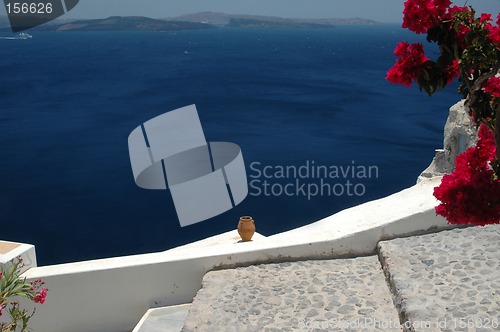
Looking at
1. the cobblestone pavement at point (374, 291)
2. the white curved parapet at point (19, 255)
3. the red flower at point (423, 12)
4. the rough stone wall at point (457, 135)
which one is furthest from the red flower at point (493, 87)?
the rough stone wall at point (457, 135)

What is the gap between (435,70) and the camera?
301 centimetres

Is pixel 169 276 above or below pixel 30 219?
above

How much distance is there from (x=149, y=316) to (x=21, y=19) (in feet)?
585

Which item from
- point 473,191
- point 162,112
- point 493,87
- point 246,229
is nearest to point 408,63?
point 493,87

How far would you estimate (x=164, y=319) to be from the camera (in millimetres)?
4887

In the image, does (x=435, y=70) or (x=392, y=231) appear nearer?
(x=435, y=70)

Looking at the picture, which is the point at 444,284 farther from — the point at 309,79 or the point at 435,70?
the point at 309,79

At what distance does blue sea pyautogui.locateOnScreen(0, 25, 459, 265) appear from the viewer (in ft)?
84.1

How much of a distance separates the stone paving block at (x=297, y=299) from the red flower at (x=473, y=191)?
126 cm

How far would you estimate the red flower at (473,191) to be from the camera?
10.8 ft

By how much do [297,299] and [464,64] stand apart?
8.43ft

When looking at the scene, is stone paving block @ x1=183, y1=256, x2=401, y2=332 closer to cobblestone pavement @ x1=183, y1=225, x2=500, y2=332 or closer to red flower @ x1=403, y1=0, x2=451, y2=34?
cobblestone pavement @ x1=183, y1=225, x2=500, y2=332

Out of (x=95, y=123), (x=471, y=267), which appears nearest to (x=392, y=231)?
(x=471, y=267)

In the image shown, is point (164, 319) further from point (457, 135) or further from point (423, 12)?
point (457, 135)
